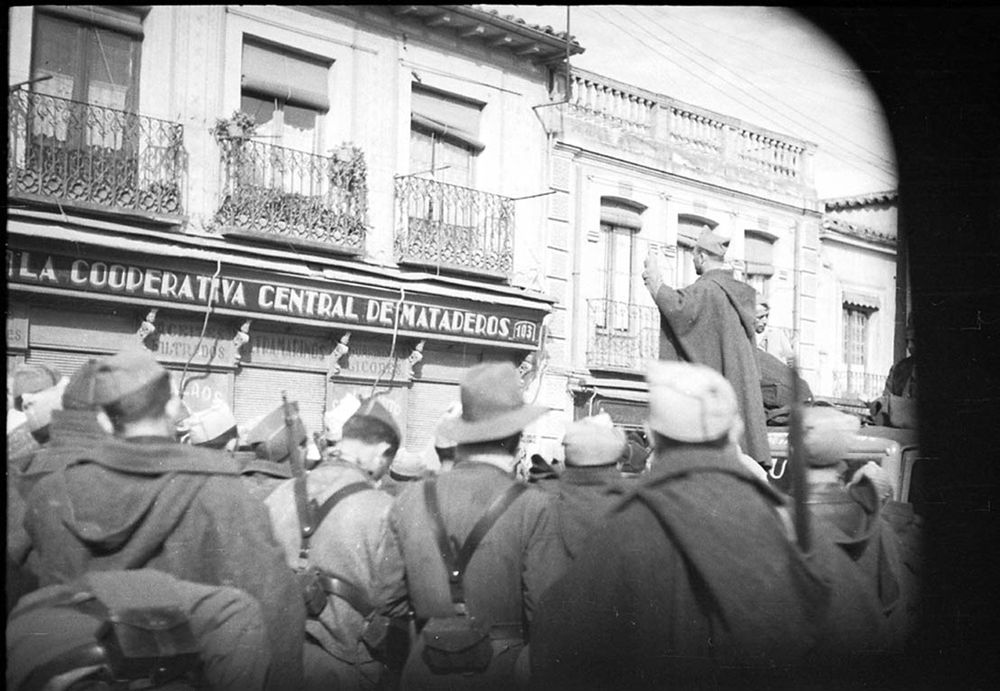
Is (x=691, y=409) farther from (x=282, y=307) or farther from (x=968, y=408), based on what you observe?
(x=968, y=408)

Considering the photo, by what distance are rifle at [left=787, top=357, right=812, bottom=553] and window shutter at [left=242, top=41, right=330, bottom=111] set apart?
6.72 ft

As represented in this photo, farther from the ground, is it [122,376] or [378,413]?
[122,376]

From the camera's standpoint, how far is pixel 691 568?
10.5 ft

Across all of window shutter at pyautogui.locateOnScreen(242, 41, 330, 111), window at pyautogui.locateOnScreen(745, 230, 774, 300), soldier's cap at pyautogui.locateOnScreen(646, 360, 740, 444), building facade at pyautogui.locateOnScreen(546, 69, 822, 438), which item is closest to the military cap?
window shutter at pyautogui.locateOnScreen(242, 41, 330, 111)

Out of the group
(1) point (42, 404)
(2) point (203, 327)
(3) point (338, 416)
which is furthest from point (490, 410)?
(1) point (42, 404)

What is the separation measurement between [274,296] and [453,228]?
74 centimetres

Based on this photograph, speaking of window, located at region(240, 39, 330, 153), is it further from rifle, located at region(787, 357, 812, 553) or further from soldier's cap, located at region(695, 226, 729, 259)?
rifle, located at region(787, 357, 812, 553)

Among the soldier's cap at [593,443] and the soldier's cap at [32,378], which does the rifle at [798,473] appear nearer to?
the soldier's cap at [593,443]

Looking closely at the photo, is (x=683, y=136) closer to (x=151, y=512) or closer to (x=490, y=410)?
(x=490, y=410)

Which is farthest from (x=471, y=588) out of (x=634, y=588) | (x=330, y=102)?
(x=330, y=102)

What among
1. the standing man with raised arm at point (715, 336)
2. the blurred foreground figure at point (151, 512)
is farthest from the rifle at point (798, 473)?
the blurred foreground figure at point (151, 512)

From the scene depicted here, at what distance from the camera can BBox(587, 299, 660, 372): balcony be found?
4.43 meters

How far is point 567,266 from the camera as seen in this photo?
4.50m

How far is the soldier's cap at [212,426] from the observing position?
3939 mm
